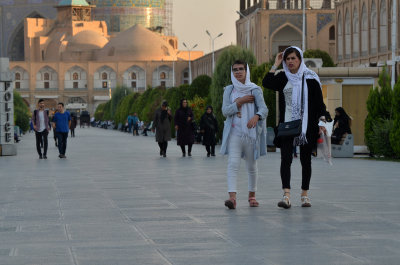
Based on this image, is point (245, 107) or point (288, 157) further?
point (245, 107)

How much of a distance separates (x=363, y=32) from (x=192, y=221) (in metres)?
42.5

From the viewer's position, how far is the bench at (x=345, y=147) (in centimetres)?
1811

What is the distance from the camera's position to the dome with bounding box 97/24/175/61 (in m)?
118

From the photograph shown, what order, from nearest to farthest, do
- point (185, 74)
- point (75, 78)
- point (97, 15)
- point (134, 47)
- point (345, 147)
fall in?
point (345, 147)
point (185, 74)
point (75, 78)
point (134, 47)
point (97, 15)

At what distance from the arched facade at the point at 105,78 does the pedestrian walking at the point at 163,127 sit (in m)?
96.6

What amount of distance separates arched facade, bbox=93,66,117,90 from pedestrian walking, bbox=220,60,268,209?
354ft

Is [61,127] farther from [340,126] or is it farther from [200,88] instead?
[200,88]

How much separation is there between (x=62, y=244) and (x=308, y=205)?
2904mm

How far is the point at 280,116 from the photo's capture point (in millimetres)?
8273

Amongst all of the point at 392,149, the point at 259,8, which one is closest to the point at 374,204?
the point at 392,149

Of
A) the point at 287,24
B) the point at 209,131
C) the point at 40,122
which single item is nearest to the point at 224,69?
the point at 209,131

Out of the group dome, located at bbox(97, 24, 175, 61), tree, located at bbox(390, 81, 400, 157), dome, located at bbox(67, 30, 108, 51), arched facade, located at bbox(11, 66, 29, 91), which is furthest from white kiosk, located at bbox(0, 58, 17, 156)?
dome, located at bbox(67, 30, 108, 51)

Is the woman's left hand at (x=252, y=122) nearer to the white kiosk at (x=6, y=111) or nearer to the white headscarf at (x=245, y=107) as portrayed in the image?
the white headscarf at (x=245, y=107)

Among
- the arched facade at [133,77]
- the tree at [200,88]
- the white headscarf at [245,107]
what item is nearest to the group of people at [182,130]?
the white headscarf at [245,107]
